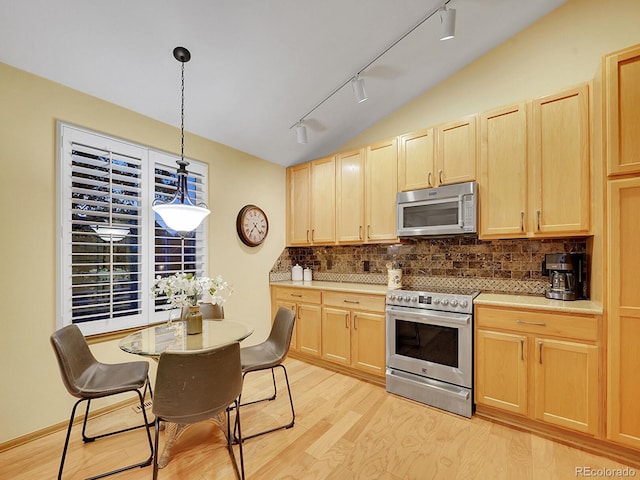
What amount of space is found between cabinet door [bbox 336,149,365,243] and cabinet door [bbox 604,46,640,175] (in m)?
2.02

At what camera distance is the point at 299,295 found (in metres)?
3.55

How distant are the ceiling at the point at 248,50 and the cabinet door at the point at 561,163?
38.4 inches

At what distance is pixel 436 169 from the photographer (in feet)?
9.16

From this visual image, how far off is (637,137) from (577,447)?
210 centimetres

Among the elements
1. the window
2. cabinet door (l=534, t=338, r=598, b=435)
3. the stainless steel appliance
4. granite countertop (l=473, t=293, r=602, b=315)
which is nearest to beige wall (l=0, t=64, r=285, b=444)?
the window

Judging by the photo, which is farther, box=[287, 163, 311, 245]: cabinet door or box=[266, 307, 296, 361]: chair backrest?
box=[287, 163, 311, 245]: cabinet door

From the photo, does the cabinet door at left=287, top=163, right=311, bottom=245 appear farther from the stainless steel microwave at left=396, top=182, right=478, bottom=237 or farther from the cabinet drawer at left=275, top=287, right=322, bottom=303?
the stainless steel microwave at left=396, top=182, right=478, bottom=237

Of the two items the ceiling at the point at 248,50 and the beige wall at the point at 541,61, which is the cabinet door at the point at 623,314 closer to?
the beige wall at the point at 541,61

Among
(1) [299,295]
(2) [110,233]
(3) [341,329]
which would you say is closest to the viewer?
(2) [110,233]

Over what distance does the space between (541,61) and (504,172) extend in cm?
112

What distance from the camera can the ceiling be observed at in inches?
72.7

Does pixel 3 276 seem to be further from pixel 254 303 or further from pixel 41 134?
pixel 254 303

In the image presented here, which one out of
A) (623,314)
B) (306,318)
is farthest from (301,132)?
(623,314)

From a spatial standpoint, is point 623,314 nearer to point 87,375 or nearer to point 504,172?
point 504,172
